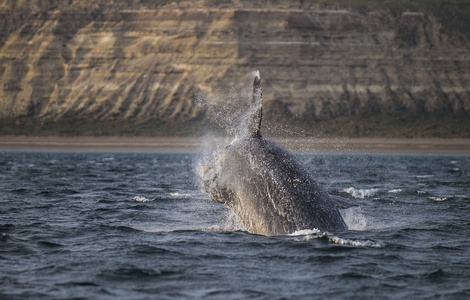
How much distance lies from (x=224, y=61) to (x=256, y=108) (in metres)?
92.4

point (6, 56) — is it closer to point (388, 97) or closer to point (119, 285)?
point (388, 97)

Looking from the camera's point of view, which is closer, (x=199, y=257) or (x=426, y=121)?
(x=199, y=257)

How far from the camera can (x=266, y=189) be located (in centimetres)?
1334

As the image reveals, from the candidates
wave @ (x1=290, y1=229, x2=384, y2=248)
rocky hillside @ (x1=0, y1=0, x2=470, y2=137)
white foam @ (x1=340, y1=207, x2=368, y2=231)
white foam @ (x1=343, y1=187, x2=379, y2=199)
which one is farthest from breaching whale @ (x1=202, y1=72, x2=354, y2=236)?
rocky hillside @ (x1=0, y1=0, x2=470, y2=137)

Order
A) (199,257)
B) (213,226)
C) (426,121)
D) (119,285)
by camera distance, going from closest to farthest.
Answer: (119,285) → (199,257) → (213,226) → (426,121)

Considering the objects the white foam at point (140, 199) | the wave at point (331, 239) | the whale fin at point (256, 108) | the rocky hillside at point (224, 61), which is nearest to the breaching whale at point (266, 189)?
the whale fin at point (256, 108)

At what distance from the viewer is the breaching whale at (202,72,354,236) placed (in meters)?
13.2

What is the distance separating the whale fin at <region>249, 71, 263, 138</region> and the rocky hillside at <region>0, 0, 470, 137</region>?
84508 mm

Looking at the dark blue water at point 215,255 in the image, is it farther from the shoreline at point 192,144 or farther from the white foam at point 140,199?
the shoreline at point 192,144

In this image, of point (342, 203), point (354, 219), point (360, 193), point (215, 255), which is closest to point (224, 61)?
point (360, 193)

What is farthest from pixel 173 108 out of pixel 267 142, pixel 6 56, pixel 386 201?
pixel 267 142

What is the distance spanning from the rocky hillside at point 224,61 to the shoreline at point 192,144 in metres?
7.27

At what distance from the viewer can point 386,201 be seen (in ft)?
75.5

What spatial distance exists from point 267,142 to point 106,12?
103996 mm
